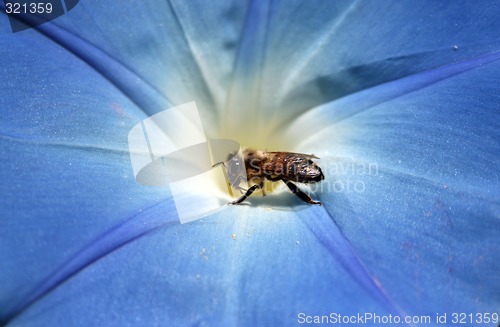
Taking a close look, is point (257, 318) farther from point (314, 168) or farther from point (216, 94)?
point (216, 94)

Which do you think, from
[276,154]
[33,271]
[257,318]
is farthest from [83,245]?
[276,154]

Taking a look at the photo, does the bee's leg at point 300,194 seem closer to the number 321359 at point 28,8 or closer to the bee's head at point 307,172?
the bee's head at point 307,172

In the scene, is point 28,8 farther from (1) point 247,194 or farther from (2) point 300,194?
(2) point 300,194

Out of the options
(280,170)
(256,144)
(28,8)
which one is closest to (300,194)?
(280,170)

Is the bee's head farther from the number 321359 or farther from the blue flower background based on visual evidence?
the number 321359

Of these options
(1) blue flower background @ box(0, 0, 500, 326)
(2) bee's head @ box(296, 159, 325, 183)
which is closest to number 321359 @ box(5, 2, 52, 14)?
(1) blue flower background @ box(0, 0, 500, 326)

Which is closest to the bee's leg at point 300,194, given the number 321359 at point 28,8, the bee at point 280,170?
the bee at point 280,170
